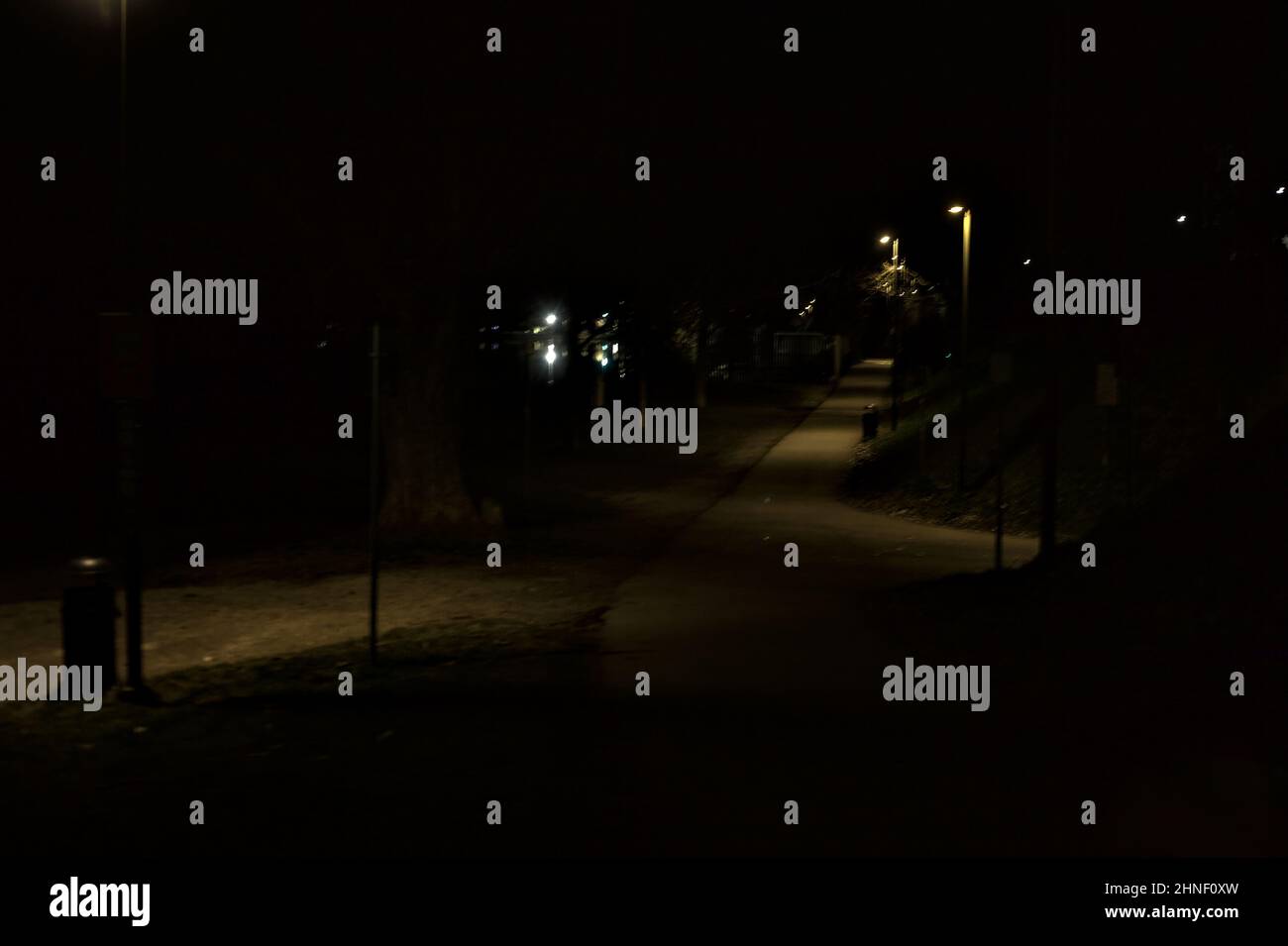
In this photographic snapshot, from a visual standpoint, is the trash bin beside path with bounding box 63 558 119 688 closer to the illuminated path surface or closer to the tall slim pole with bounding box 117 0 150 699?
the tall slim pole with bounding box 117 0 150 699

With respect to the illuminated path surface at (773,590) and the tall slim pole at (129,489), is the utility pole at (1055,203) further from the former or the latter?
the tall slim pole at (129,489)

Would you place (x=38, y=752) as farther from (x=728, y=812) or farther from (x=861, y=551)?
(x=861, y=551)

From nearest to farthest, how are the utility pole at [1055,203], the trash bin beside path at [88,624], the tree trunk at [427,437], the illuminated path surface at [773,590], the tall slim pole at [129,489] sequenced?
1. the tall slim pole at [129,489]
2. the trash bin beside path at [88,624]
3. the illuminated path surface at [773,590]
4. the utility pole at [1055,203]
5. the tree trunk at [427,437]

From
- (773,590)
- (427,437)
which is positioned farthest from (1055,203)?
(427,437)

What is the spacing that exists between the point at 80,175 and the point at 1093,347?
73.0ft

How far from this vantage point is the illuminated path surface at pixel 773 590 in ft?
38.0

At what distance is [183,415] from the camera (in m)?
43.1

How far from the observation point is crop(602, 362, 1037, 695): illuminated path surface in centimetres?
1159

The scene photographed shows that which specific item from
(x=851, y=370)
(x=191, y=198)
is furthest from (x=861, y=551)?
(x=851, y=370)

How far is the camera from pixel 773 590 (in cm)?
1622

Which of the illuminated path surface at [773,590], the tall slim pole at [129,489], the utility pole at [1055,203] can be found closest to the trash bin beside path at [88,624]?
the tall slim pole at [129,489]

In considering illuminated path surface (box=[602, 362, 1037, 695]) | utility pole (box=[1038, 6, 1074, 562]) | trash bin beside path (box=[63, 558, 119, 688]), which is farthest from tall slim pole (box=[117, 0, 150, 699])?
utility pole (box=[1038, 6, 1074, 562])
